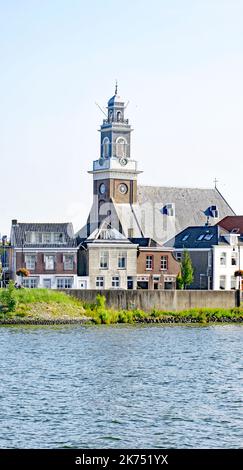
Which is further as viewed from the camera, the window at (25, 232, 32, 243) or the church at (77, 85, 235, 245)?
the church at (77, 85, 235, 245)

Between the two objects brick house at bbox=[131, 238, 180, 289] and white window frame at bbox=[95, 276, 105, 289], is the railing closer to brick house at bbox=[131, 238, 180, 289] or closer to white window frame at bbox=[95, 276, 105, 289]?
brick house at bbox=[131, 238, 180, 289]

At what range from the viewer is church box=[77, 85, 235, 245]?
347 ft

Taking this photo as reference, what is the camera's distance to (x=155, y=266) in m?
96.1

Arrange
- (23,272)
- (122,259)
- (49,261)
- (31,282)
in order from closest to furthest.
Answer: (23,272) → (31,282) → (49,261) → (122,259)

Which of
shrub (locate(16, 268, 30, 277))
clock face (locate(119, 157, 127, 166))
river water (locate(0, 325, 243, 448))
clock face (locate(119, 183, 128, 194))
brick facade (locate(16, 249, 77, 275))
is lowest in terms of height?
river water (locate(0, 325, 243, 448))

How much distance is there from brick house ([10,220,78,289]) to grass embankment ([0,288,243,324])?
10.2 metres

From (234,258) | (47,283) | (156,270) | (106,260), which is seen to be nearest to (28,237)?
(47,283)

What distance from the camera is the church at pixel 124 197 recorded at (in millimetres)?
105875

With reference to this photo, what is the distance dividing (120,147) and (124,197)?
452 cm

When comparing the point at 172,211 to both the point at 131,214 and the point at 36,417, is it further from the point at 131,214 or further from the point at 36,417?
the point at 36,417

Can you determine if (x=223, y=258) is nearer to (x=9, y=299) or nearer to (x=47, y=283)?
(x=47, y=283)

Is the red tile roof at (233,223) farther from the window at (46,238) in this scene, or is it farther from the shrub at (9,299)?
the shrub at (9,299)

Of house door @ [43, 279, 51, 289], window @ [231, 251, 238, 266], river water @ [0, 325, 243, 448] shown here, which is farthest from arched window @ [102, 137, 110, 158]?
river water @ [0, 325, 243, 448]
